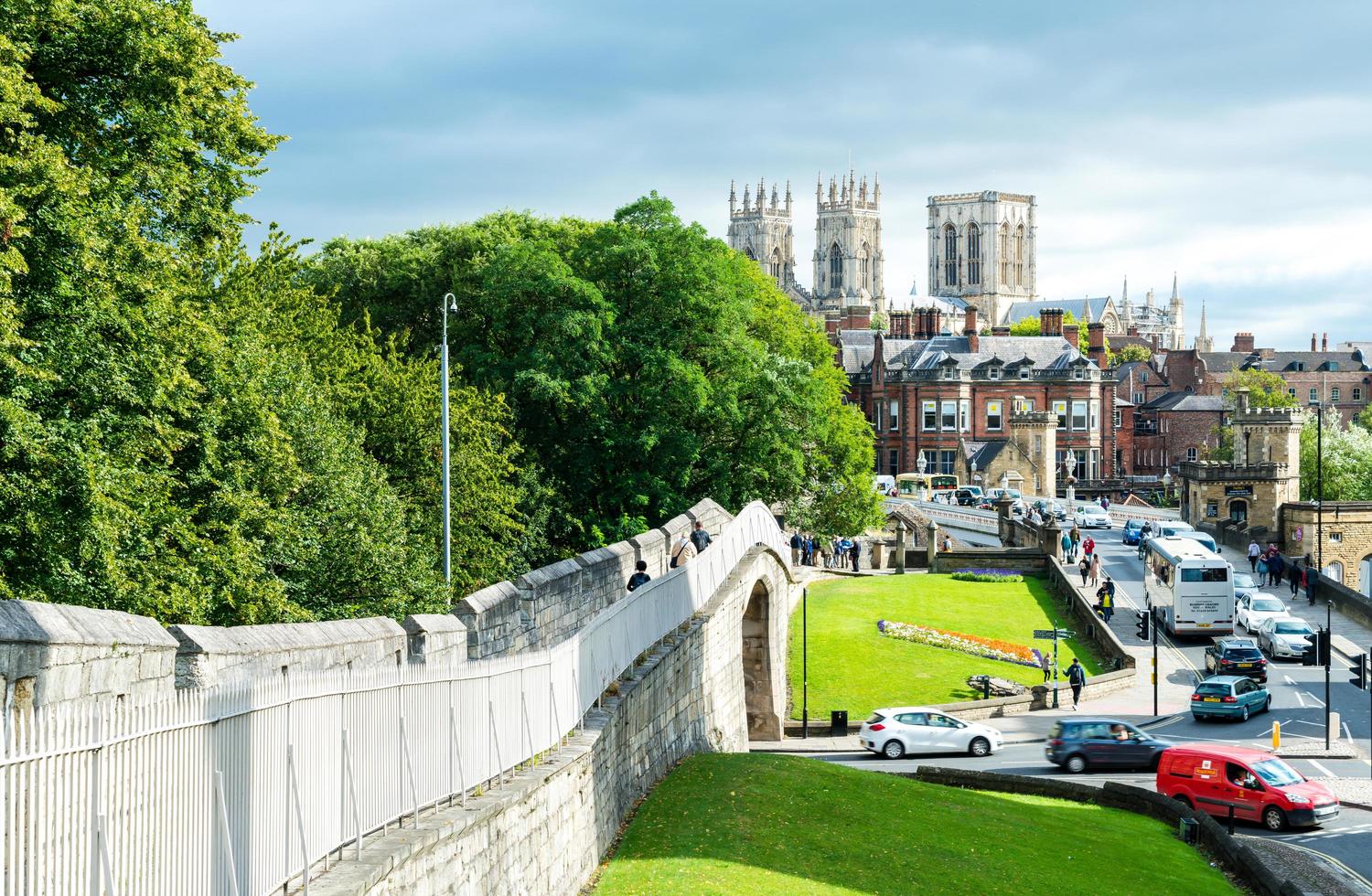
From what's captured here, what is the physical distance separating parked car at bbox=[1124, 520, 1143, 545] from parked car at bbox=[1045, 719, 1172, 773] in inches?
1755

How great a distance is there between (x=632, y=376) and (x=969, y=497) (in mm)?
59849

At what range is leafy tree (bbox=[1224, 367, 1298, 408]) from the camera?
12581 cm

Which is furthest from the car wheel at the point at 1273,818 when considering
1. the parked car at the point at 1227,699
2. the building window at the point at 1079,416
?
the building window at the point at 1079,416

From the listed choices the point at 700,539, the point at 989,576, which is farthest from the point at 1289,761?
the point at 989,576

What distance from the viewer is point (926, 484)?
109m

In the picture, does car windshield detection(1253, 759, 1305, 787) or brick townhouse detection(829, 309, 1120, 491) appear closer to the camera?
car windshield detection(1253, 759, 1305, 787)

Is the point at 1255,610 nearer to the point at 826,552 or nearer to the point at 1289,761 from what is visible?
the point at 1289,761

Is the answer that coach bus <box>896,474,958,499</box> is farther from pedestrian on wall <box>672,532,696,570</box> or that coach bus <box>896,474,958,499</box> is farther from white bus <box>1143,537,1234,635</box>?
pedestrian on wall <box>672,532,696,570</box>

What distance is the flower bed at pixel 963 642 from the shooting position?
51062 millimetres

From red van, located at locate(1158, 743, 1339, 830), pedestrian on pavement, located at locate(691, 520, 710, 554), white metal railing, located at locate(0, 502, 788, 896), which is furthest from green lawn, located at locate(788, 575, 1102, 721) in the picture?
white metal railing, located at locate(0, 502, 788, 896)

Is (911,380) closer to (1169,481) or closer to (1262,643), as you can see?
(1169,481)

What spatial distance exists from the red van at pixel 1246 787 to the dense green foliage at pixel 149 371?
1570 cm

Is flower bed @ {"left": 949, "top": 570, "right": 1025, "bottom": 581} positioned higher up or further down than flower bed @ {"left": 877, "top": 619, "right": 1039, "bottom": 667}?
higher up

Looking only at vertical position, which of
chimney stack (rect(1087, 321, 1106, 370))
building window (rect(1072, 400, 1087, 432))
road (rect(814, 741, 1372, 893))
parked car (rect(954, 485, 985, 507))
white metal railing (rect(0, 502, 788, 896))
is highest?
chimney stack (rect(1087, 321, 1106, 370))
